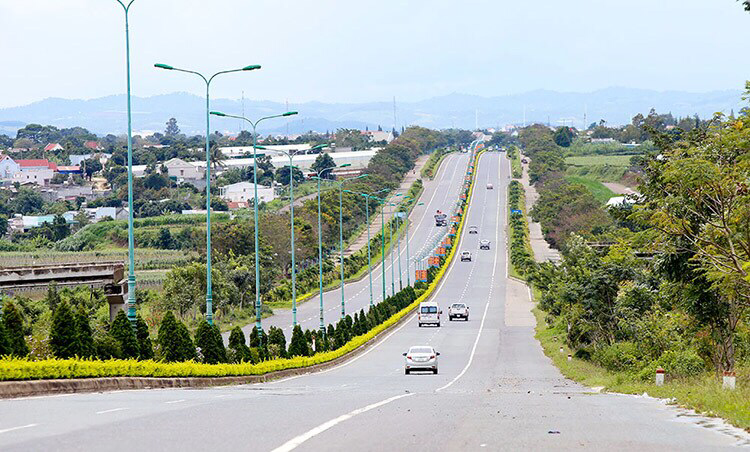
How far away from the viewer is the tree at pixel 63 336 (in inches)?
961

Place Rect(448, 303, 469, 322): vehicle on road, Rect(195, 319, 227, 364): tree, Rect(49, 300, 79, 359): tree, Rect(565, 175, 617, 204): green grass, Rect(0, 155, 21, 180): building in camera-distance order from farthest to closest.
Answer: Rect(0, 155, 21, 180): building < Rect(565, 175, 617, 204): green grass < Rect(448, 303, 469, 322): vehicle on road < Rect(195, 319, 227, 364): tree < Rect(49, 300, 79, 359): tree

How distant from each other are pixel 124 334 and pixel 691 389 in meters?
13.6

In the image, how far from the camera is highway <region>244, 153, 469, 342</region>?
79750 mm

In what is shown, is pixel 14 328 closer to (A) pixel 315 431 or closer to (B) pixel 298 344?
(A) pixel 315 431

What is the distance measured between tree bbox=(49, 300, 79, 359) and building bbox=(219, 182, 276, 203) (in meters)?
136

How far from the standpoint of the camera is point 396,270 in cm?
12006

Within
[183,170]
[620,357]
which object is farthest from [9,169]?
[620,357]

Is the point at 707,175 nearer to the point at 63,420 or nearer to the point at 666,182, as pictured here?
the point at 666,182

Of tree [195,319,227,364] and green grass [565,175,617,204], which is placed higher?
tree [195,319,227,364]

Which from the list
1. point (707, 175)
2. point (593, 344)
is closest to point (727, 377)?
point (707, 175)

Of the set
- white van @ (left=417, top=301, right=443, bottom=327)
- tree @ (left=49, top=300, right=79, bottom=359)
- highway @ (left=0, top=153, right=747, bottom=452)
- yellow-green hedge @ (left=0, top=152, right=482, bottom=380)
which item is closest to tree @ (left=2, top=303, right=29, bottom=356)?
yellow-green hedge @ (left=0, top=152, right=482, bottom=380)

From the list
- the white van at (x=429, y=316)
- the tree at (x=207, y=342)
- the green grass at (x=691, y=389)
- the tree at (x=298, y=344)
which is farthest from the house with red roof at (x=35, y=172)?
the tree at (x=207, y=342)

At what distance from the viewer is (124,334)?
27.2m

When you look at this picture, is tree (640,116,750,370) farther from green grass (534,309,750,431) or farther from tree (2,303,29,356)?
tree (2,303,29,356)
